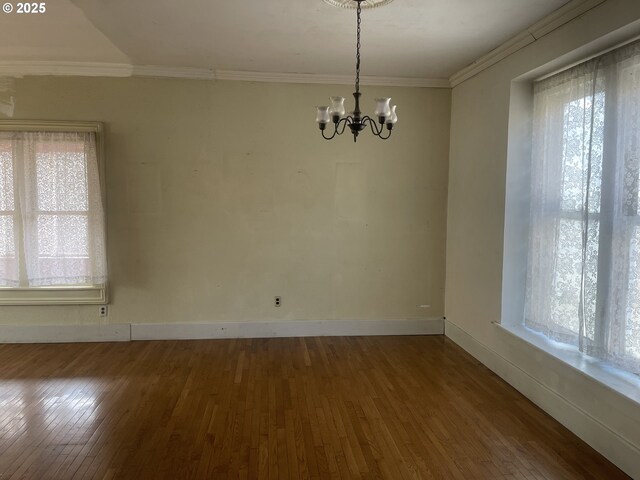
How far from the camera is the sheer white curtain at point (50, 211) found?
4.07m

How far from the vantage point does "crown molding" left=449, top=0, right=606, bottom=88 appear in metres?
2.63

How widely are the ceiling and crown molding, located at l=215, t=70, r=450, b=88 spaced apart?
9 cm

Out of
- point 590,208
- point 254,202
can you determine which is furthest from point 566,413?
point 254,202

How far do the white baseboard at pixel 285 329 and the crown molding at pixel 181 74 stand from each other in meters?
2.52

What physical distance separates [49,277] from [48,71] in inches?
78.6

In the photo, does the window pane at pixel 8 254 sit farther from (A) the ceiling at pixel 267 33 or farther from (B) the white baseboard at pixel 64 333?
(A) the ceiling at pixel 267 33

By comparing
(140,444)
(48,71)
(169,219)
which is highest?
(48,71)

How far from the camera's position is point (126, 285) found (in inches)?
171

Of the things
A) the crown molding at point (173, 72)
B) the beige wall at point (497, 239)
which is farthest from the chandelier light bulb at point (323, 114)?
the crown molding at point (173, 72)

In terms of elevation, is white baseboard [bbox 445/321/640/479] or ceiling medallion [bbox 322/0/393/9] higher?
ceiling medallion [bbox 322/0/393/9]

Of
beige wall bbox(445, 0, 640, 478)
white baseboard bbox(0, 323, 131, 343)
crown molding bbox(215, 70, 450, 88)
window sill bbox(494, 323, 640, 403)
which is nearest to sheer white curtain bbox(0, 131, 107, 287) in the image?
white baseboard bbox(0, 323, 131, 343)

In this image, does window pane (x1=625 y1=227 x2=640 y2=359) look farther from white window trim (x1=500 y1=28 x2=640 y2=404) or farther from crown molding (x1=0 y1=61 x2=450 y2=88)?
crown molding (x1=0 y1=61 x2=450 y2=88)

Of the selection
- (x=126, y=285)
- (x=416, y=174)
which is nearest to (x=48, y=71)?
(x=126, y=285)

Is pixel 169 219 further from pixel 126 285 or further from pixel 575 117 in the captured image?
pixel 575 117
